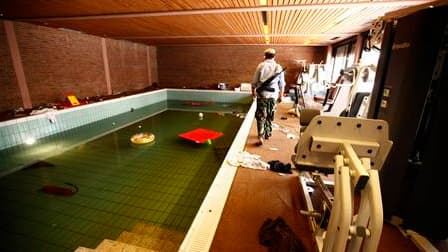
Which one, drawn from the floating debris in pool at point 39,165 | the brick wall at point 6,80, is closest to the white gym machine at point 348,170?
the floating debris in pool at point 39,165

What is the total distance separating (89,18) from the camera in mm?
4621

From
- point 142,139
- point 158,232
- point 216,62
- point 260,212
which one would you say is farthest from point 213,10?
point 216,62

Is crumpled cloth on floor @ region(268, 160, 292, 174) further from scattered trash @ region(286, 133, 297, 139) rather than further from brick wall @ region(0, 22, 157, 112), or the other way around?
brick wall @ region(0, 22, 157, 112)

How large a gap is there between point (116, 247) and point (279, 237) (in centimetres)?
154

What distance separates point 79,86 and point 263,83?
7.04 m

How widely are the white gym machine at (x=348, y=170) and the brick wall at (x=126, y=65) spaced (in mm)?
9479

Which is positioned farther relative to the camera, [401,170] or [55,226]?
[55,226]

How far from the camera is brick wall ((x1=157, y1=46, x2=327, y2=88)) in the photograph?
10.8 meters

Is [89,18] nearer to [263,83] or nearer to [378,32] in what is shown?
[263,83]

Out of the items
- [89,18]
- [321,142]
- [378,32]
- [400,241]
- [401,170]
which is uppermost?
[89,18]

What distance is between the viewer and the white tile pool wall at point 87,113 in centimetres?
466

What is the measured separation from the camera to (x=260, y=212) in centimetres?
202

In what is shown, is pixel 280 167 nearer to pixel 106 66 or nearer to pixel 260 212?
pixel 260 212

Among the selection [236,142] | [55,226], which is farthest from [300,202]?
[55,226]
